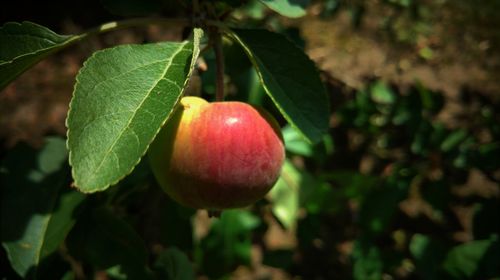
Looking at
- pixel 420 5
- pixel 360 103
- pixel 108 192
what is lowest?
pixel 420 5

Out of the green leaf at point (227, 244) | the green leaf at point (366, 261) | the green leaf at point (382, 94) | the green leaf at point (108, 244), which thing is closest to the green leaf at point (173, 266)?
the green leaf at point (108, 244)

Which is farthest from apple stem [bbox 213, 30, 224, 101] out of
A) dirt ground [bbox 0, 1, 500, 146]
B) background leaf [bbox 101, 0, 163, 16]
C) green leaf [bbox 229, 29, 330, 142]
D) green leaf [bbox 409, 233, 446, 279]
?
dirt ground [bbox 0, 1, 500, 146]

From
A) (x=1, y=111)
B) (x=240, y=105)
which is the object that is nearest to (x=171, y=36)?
(x=1, y=111)

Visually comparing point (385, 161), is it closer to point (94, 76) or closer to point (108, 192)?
point (108, 192)

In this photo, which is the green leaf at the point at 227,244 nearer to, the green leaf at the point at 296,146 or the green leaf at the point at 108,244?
the green leaf at the point at 296,146

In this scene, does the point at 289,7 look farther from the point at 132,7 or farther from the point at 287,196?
the point at 287,196

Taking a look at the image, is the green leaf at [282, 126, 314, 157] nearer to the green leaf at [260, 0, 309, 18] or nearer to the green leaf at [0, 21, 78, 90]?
the green leaf at [260, 0, 309, 18]
